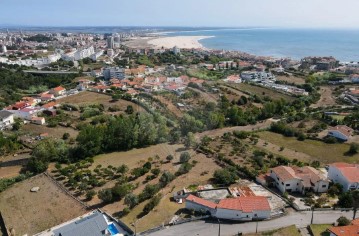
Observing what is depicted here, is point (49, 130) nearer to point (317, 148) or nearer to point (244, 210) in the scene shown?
point (244, 210)

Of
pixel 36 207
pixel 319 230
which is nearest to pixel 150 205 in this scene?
pixel 36 207

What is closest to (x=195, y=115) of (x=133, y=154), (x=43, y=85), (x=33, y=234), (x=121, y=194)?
(x=133, y=154)

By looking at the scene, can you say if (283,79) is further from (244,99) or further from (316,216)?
(316,216)

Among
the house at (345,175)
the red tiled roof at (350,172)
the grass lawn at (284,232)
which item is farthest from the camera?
the red tiled roof at (350,172)

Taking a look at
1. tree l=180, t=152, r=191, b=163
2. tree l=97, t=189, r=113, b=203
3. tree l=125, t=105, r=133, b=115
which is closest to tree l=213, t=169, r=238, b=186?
tree l=180, t=152, r=191, b=163

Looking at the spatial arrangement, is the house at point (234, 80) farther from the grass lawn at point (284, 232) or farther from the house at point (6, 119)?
the grass lawn at point (284, 232)

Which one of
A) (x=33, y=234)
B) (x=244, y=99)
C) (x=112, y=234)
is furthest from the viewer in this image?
(x=244, y=99)

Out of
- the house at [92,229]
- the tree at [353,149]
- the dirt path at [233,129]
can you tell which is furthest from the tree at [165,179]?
the tree at [353,149]
